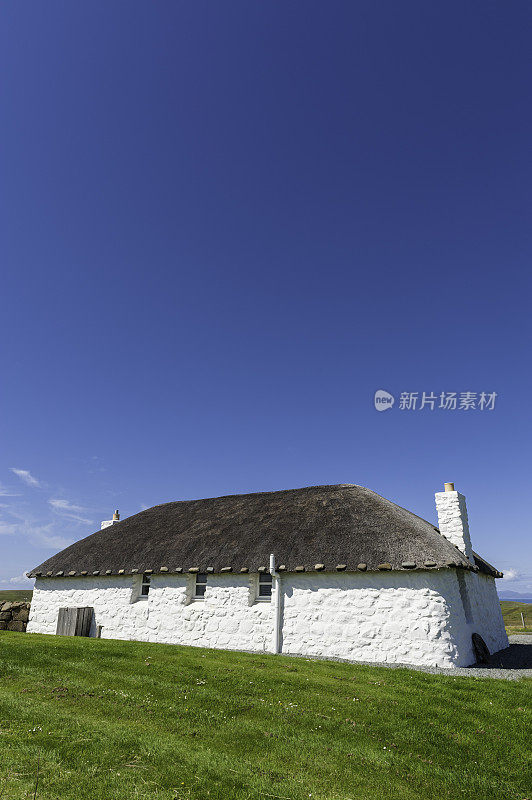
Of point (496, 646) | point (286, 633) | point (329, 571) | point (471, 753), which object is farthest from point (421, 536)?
point (471, 753)

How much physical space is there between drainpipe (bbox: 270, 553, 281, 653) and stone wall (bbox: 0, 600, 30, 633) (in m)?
13.6

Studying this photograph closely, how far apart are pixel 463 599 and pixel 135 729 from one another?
1281 centimetres

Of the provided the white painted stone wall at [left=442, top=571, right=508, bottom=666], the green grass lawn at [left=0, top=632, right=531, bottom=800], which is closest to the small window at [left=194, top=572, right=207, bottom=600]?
the green grass lawn at [left=0, top=632, right=531, bottom=800]

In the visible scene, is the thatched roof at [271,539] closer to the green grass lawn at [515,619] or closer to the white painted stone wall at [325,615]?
the white painted stone wall at [325,615]

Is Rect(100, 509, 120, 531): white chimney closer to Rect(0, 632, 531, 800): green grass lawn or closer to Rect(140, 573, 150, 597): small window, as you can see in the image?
Rect(140, 573, 150, 597): small window

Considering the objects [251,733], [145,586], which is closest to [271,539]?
[145,586]

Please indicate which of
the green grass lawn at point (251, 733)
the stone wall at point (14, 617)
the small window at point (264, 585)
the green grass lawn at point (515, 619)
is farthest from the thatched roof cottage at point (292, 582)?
the green grass lawn at point (515, 619)

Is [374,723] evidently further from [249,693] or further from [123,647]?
[123,647]

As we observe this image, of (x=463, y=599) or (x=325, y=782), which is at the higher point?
(x=463, y=599)

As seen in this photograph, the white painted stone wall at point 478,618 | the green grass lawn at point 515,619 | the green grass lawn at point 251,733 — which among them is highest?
the white painted stone wall at point 478,618

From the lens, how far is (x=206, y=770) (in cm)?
548

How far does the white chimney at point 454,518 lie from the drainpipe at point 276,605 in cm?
657

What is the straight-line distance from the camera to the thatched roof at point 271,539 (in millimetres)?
14805

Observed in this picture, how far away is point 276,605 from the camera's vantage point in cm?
1553
